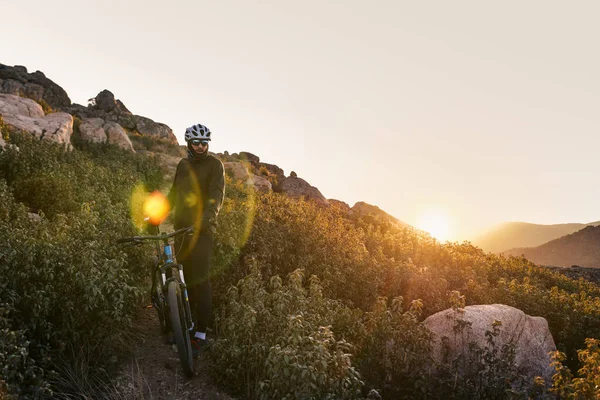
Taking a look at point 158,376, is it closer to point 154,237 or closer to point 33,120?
point 154,237

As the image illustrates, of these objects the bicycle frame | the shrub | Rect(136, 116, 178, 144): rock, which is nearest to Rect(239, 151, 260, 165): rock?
Rect(136, 116, 178, 144): rock

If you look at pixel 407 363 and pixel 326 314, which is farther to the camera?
pixel 326 314

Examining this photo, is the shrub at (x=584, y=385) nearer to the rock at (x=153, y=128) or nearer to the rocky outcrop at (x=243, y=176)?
the rocky outcrop at (x=243, y=176)

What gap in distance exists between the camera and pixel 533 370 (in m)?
7.05

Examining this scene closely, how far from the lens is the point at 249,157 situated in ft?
137

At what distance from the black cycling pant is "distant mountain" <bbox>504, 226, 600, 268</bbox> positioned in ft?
181

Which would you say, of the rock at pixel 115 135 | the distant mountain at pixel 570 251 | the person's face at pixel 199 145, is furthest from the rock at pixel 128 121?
the distant mountain at pixel 570 251

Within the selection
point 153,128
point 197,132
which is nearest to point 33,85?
point 153,128

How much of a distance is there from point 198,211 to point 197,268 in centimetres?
81

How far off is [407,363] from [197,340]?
9.84 ft

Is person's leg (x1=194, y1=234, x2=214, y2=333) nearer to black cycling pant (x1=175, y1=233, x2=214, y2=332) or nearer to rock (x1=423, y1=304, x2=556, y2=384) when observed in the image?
black cycling pant (x1=175, y1=233, x2=214, y2=332)

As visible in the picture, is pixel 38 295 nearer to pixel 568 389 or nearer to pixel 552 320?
pixel 568 389

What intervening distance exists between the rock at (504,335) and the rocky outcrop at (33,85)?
54734mm

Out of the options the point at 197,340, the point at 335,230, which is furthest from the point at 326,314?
the point at 335,230
